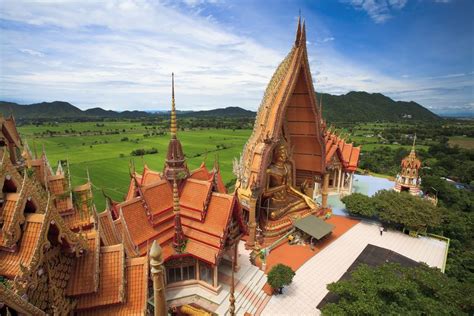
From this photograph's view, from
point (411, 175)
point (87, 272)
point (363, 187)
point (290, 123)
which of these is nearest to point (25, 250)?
point (87, 272)

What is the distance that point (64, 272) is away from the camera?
6.79 metres

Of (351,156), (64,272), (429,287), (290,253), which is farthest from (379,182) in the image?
(64,272)

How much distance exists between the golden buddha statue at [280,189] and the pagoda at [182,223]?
6.62 meters

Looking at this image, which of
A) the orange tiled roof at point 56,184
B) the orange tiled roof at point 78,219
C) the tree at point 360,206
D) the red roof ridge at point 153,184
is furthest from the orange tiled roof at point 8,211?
the tree at point 360,206

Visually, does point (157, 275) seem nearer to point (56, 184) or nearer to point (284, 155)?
point (56, 184)

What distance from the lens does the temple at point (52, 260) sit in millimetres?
5383

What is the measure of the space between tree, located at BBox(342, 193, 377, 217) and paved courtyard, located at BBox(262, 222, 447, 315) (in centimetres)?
121

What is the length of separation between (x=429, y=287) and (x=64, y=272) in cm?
1470

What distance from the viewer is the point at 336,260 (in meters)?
17.6

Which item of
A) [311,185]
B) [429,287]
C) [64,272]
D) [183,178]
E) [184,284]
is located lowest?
[184,284]

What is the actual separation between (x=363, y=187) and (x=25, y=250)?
115 ft

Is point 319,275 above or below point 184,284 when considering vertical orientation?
below

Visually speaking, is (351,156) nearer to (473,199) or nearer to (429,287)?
(473,199)

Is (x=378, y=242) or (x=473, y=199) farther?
(x=473, y=199)
